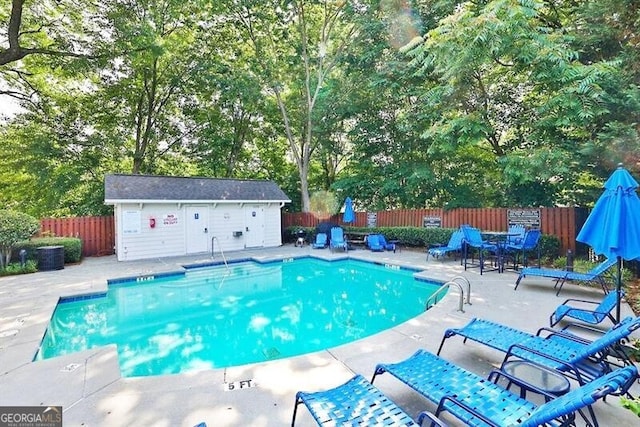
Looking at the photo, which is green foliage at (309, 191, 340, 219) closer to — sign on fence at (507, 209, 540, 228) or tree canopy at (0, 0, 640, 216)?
tree canopy at (0, 0, 640, 216)

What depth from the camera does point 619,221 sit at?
3.65 meters

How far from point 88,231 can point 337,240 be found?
33.4ft

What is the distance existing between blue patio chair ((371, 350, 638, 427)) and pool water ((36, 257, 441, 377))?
2601 millimetres

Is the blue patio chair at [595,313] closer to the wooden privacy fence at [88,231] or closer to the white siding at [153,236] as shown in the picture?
the white siding at [153,236]

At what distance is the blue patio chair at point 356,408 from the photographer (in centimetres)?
207

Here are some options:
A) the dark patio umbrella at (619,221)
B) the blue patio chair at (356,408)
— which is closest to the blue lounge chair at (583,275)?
the dark patio umbrella at (619,221)

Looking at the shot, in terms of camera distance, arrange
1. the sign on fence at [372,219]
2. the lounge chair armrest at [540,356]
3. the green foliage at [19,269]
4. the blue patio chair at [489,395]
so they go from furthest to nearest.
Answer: the sign on fence at [372,219] → the green foliage at [19,269] → the lounge chair armrest at [540,356] → the blue patio chair at [489,395]

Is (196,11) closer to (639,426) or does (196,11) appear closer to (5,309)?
(5,309)

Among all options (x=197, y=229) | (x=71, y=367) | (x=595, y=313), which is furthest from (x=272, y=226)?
(x=595, y=313)

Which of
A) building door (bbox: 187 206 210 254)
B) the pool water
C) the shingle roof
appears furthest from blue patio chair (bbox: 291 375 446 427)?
building door (bbox: 187 206 210 254)

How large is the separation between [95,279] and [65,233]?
548 cm

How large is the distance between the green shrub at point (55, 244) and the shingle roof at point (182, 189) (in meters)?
1.82

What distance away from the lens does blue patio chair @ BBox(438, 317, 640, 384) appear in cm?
274

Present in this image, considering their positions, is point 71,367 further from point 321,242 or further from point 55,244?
point 321,242
